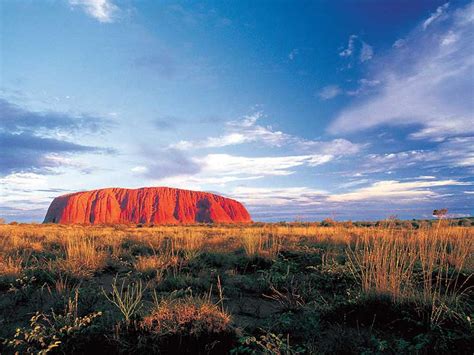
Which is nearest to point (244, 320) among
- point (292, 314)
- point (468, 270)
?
point (292, 314)

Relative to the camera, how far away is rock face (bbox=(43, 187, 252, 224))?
352 feet

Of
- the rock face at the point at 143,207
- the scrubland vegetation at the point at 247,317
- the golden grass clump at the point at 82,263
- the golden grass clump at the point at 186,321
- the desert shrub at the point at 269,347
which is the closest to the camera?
the desert shrub at the point at 269,347

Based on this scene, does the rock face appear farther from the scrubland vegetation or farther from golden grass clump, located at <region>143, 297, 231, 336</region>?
golden grass clump, located at <region>143, 297, 231, 336</region>

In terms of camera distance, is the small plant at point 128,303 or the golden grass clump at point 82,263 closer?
the small plant at point 128,303

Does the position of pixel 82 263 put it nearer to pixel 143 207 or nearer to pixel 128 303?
pixel 128 303

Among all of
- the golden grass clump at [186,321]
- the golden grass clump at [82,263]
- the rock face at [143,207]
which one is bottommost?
the golden grass clump at [186,321]

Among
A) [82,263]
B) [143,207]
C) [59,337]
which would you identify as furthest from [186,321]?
[143,207]

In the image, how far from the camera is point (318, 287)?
5.53m

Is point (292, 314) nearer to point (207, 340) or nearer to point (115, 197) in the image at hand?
point (207, 340)

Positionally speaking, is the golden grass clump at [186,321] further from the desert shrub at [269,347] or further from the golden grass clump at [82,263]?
the golden grass clump at [82,263]

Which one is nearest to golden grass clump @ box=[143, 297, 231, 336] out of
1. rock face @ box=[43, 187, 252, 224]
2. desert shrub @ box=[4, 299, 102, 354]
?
desert shrub @ box=[4, 299, 102, 354]

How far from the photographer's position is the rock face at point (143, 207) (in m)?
107

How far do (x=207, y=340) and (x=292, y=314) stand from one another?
1253mm

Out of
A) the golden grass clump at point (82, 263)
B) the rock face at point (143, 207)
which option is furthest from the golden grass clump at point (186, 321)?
the rock face at point (143, 207)
